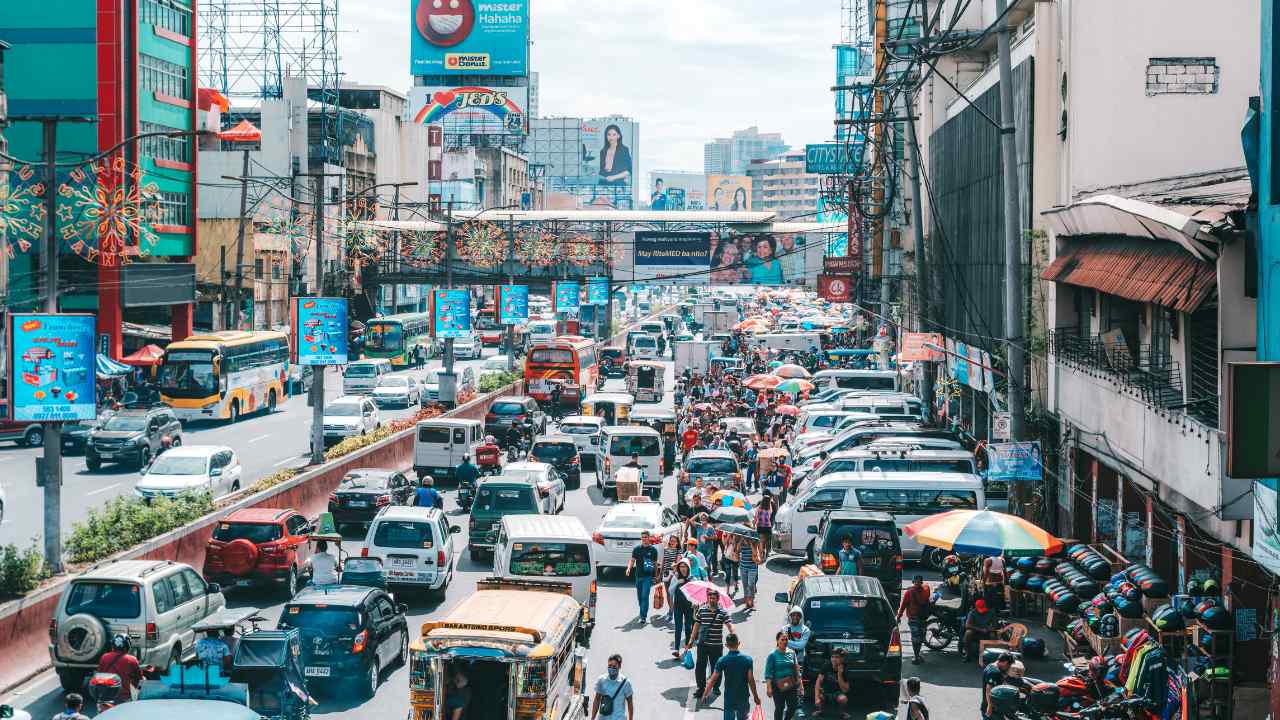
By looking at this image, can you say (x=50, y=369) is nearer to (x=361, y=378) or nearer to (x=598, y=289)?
(x=361, y=378)

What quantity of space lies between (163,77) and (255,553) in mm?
50564

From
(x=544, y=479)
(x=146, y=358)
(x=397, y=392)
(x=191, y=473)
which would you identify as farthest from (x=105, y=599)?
(x=146, y=358)

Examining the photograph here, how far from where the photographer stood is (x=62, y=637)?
17547 millimetres

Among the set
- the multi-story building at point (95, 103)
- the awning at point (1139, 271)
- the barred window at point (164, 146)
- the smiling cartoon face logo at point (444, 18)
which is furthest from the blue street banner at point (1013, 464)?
the smiling cartoon face logo at point (444, 18)

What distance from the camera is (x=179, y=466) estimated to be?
33094 millimetres

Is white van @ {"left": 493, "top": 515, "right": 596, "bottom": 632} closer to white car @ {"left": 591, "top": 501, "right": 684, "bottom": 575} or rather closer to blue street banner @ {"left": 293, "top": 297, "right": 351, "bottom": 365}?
white car @ {"left": 591, "top": 501, "right": 684, "bottom": 575}

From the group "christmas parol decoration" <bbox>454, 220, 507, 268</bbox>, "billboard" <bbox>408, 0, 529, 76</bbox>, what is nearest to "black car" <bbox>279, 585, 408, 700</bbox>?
"christmas parol decoration" <bbox>454, 220, 507, 268</bbox>

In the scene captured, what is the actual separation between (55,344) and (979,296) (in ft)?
83.9

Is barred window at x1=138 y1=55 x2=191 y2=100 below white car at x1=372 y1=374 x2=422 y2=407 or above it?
above

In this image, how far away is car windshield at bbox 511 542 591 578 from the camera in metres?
21.9

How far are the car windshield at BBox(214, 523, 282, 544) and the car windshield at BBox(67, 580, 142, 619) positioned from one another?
225 inches

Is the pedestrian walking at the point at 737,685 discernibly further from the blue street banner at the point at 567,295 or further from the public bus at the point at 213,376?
the blue street banner at the point at 567,295

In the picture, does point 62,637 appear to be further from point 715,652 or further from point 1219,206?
point 1219,206

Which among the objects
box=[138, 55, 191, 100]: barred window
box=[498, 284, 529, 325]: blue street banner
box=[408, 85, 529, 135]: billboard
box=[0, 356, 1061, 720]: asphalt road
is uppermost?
box=[408, 85, 529, 135]: billboard
